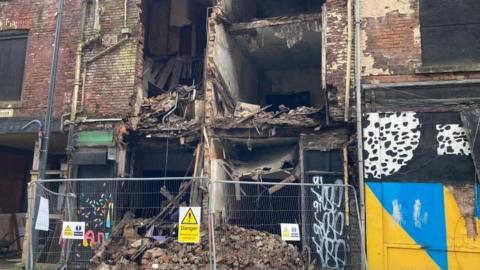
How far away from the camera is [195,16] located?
537 inches

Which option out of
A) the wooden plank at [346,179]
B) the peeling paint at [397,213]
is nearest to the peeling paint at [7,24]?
the wooden plank at [346,179]

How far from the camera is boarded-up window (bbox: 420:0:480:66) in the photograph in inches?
374

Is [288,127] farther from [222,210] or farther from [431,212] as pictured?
[431,212]

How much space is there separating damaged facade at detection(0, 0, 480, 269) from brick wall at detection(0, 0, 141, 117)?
33 millimetres

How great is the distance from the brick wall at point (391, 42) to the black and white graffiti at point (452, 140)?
1.18 metres

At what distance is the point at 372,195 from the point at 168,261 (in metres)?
4.45

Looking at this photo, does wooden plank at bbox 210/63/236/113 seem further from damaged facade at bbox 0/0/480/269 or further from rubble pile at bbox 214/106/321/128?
rubble pile at bbox 214/106/321/128

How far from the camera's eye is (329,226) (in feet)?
30.9

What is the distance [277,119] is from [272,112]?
20.7 inches

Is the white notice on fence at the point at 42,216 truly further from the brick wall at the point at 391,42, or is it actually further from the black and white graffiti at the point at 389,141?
the brick wall at the point at 391,42

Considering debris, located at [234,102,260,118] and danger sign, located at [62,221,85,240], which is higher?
debris, located at [234,102,260,118]

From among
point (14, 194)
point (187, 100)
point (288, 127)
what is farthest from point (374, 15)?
point (14, 194)

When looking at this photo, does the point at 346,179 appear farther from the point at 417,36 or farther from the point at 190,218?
the point at 190,218

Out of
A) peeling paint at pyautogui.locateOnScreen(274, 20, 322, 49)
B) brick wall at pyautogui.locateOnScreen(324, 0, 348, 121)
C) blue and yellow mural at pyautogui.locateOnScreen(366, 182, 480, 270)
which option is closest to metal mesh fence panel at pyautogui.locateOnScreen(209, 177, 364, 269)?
blue and yellow mural at pyautogui.locateOnScreen(366, 182, 480, 270)
